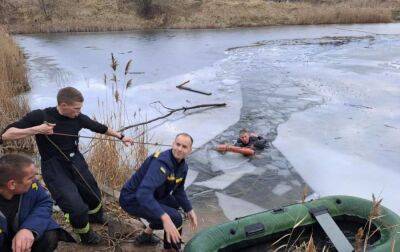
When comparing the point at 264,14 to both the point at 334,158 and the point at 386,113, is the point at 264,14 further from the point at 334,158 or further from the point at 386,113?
the point at 334,158

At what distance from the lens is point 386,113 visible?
6441 millimetres

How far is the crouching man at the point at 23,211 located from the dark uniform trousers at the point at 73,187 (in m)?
0.31

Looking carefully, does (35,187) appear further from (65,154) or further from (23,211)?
(65,154)

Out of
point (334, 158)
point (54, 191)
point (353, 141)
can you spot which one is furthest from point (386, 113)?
point (54, 191)

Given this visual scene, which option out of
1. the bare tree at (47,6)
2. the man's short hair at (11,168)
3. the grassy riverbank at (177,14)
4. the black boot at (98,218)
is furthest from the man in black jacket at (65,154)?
Answer: the bare tree at (47,6)

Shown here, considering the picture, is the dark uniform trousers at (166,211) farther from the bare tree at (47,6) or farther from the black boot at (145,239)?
the bare tree at (47,6)

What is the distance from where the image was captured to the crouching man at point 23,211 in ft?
7.44

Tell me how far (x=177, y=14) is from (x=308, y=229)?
2025 centimetres

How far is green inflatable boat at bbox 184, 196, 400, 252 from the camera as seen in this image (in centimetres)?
274

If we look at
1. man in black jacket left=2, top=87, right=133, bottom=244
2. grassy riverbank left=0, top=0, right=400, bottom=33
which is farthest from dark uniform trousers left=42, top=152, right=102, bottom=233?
grassy riverbank left=0, top=0, right=400, bottom=33

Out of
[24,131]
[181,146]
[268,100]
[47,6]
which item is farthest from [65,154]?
[47,6]

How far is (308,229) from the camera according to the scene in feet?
10.4

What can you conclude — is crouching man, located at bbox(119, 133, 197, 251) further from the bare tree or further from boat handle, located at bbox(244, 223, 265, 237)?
the bare tree

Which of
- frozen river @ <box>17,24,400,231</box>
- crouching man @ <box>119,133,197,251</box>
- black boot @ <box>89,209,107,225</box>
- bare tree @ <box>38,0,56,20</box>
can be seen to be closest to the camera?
crouching man @ <box>119,133,197,251</box>
